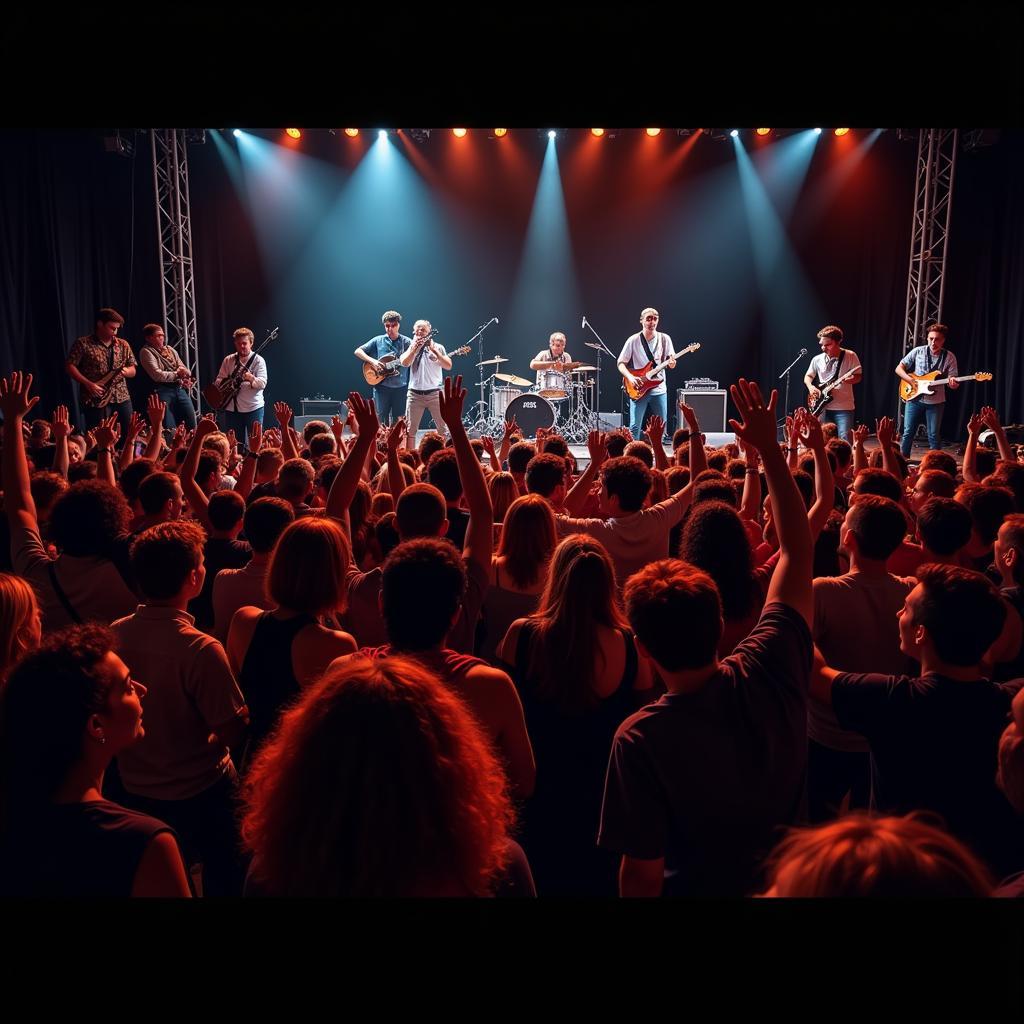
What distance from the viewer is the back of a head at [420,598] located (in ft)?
6.11

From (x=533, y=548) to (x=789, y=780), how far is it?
130 centimetres

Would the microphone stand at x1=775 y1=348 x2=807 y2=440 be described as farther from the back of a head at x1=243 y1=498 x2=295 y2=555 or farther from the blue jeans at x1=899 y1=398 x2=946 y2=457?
the back of a head at x1=243 y1=498 x2=295 y2=555

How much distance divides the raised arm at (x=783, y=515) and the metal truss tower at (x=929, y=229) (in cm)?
1002

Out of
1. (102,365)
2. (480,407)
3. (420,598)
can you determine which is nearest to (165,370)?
(102,365)

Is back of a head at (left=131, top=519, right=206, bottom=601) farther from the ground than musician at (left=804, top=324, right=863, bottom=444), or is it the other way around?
musician at (left=804, top=324, right=863, bottom=444)

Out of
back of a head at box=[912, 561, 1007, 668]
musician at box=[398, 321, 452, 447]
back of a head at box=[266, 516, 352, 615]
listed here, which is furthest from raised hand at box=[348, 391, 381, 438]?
musician at box=[398, 321, 452, 447]

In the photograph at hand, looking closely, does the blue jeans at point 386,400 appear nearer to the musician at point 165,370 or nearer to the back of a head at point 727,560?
the musician at point 165,370

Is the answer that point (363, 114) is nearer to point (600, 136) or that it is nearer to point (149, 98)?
point (149, 98)

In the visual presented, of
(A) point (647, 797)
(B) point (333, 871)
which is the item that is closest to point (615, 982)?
(A) point (647, 797)

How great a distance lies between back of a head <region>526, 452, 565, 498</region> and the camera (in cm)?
360

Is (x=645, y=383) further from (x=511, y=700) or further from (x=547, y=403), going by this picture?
(x=511, y=700)

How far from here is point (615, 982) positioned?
4.81 ft

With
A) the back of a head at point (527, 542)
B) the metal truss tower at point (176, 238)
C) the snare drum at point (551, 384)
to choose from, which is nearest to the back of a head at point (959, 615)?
the back of a head at point (527, 542)

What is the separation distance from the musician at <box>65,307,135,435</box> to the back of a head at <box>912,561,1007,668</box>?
776cm
